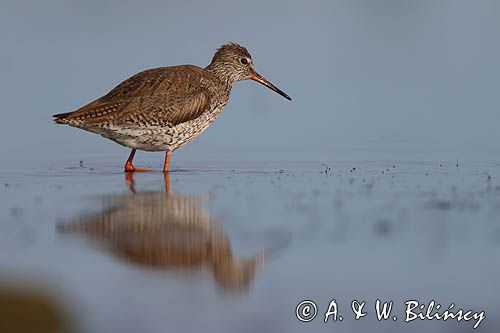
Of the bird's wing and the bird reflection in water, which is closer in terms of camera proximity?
the bird reflection in water

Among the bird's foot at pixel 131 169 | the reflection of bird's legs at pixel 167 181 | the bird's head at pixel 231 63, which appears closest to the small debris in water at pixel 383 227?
the reflection of bird's legs at pixel 167 181

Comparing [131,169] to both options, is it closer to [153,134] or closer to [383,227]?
[153,134]

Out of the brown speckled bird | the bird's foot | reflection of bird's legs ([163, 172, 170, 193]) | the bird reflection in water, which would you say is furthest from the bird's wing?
the bird reflection in water

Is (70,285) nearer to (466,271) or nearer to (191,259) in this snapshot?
(191,259)

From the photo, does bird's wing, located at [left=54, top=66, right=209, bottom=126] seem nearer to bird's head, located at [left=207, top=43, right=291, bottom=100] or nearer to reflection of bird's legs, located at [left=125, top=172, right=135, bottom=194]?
reflection of bird's legs, located at [left=125, top=172, right=135, bottom=194]

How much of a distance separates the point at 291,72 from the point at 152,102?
5.36 metres

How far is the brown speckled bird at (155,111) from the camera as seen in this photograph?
11.3m

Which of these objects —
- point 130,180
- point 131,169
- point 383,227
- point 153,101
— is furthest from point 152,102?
point 383,227

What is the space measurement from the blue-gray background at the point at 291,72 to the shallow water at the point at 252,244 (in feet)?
7.13

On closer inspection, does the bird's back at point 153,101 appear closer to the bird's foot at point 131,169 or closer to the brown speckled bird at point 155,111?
the brown speckled bird at point 155,111

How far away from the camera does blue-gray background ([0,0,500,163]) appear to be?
43.4 feet

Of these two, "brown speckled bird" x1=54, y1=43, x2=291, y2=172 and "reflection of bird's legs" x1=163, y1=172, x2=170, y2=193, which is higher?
→ "brown speckled bird" x1=54, y1=43, x2=291, y2=172

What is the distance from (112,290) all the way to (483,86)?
10.3m

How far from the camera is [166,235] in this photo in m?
7.95
